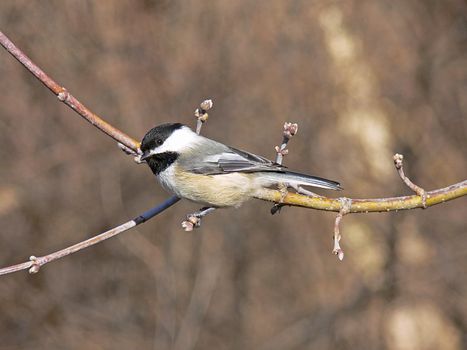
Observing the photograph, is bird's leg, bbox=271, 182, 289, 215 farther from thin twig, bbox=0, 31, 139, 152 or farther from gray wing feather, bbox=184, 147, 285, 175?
thin twig, bbox=0, 31, 139, 152

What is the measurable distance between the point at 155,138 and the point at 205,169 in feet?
1.10

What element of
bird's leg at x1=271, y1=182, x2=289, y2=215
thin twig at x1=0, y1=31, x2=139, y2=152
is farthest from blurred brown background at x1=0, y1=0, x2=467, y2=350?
thin twig at x1=0, y1=31, x2=139, y2=152

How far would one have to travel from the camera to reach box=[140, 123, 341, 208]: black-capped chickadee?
10.4 ft

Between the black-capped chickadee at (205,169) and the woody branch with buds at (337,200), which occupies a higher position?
the black-capped chickadee at (205,169)

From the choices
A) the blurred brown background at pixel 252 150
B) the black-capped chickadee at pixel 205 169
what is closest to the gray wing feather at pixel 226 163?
the black-capped chickadee at pixel 205 169

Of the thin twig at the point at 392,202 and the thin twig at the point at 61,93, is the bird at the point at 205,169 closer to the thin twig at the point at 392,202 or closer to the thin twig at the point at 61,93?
the thin twig at the point at 61,93

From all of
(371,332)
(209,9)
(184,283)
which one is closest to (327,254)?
(371,332)

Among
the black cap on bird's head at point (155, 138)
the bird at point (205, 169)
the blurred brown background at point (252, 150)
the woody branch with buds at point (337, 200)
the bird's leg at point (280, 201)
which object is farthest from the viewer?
the blurred brown background at point (252, 150)

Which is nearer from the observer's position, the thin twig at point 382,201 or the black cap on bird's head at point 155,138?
the thin twig at point 382,201

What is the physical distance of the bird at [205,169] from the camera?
10.4ft

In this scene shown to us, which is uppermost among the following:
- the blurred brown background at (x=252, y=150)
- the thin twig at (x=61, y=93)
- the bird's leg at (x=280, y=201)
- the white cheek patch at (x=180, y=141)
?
the blurred brown background at (x=252, y=150)

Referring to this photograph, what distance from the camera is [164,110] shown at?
8.31 m

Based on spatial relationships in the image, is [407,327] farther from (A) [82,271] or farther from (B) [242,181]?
(B) [242,181]

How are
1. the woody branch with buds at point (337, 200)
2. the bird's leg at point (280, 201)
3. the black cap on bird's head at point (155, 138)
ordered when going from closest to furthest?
the woody branch with buds at point (337, 200) → the bird's leg at point (280, 201) → the black cap on bird's head at point (155, 138)
